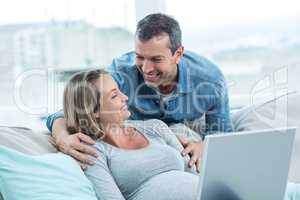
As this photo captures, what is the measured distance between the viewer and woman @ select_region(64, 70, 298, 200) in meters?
1.68

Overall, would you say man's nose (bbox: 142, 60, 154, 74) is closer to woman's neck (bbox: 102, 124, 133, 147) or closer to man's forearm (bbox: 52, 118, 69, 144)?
woman's neck (bbox: 102, 124, 133, 147)

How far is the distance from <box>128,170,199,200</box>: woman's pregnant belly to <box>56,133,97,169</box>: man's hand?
21 centimetres

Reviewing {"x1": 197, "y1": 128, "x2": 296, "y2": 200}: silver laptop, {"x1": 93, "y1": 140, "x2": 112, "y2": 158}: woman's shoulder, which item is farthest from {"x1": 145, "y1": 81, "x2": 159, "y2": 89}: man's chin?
{"x1": 197, "y1": 128, "x2": 296, "y2": 200}: silver laptop

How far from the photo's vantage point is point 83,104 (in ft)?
5.79

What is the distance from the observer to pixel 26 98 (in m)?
2.55

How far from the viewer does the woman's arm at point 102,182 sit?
162cm

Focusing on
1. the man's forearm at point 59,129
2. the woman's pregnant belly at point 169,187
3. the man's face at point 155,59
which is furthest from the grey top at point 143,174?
the man's face at point 155,59

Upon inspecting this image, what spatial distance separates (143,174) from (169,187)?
13 cm

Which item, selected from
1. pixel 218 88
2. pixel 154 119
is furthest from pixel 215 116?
pixel 154 119

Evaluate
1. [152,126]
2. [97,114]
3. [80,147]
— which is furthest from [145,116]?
[80,147]

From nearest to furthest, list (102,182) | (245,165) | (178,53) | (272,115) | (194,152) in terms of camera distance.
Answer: (245,165) → (102,182) → (194,152) → (178,53) → (272,115)

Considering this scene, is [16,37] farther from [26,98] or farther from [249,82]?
[249,82]

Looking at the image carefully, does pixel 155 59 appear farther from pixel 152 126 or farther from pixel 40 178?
pixel 40 178

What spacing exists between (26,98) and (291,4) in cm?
148
